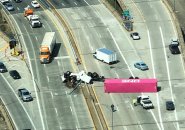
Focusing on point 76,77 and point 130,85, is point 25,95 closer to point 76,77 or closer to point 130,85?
point 76,77

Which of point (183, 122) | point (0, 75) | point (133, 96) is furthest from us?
point (0, 75)

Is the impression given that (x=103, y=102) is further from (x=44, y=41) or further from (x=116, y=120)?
(x=44, y=41)

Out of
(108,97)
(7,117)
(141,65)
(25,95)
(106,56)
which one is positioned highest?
(106,56)

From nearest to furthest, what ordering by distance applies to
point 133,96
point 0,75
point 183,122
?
point 183,122 < point 133,96 < point 0,75

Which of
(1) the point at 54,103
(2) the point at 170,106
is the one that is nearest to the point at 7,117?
(1) the point at 54,103

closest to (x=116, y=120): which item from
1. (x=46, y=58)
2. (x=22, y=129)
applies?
(x=22, y=129)

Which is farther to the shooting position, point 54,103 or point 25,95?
point 25,95

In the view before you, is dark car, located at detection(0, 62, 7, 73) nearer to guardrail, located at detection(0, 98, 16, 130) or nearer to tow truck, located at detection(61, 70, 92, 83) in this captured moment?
guardrail, located at detection(0, 98, 16, 130)
